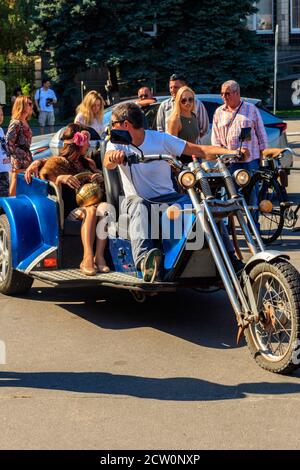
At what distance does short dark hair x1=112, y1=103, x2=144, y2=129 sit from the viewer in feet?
23.5

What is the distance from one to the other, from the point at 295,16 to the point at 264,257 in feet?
126

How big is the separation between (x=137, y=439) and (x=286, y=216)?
644 centimetres

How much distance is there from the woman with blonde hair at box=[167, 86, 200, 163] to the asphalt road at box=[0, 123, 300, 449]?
92.7 inches

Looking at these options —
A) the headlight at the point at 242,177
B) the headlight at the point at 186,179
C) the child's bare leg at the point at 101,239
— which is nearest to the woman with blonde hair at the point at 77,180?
the child's bare leg at the point at 101,239

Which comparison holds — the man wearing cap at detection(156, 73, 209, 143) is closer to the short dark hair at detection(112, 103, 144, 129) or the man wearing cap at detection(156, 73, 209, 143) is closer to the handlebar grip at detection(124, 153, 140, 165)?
the short dark hair at detection(112, 103, 144, 129)

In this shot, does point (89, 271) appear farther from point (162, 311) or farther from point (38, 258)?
point (162, 311)

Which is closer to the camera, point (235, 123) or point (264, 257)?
point (264, 257)

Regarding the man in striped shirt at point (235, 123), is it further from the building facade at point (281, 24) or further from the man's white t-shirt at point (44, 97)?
the building facade at point (281, 24)

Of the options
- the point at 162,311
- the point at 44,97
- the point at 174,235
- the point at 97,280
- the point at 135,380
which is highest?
the point at 174,235

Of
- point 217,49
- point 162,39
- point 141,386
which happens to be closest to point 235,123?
point 141,386

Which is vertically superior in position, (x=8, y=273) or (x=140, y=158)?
(x=140, y=158)

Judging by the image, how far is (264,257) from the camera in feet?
20.1

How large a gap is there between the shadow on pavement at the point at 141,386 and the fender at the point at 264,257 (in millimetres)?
762

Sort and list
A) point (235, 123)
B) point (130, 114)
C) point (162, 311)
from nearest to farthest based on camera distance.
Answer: point (130, 114)
point (162, 311)
point (235, 123)
